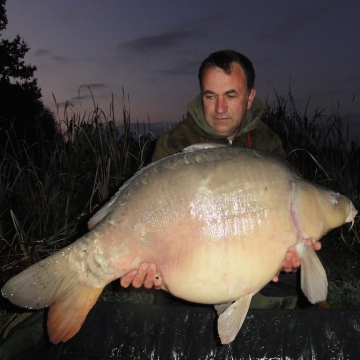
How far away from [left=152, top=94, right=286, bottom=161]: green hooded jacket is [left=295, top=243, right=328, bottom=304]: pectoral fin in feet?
3.18

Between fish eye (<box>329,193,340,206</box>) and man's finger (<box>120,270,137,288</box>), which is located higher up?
fish eye (<box>329,193,340,206</box>)

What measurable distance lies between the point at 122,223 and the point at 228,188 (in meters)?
0.38

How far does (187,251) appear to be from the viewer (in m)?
1.46

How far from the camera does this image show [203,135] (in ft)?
7.91

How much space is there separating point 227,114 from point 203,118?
165 mm

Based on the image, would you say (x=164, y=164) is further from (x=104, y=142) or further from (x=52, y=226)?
(x=104, y=142)

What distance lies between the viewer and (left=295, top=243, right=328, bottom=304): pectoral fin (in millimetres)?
1533

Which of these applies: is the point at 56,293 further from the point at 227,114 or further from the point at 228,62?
the point at 228,62

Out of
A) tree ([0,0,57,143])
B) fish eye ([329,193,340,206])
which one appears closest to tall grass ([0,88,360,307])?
Result: fish eye ([329,193,340,206])

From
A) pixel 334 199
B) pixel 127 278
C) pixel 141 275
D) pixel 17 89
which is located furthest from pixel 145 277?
pixel 17 89

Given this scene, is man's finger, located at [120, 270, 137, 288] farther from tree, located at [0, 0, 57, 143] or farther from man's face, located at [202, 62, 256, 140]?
tree, located at [0, 0, 57, 143]

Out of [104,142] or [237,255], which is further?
[104,142]

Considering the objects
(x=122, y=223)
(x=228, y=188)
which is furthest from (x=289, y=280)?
(x=122, y=223)

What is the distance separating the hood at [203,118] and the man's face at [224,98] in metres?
0.05
